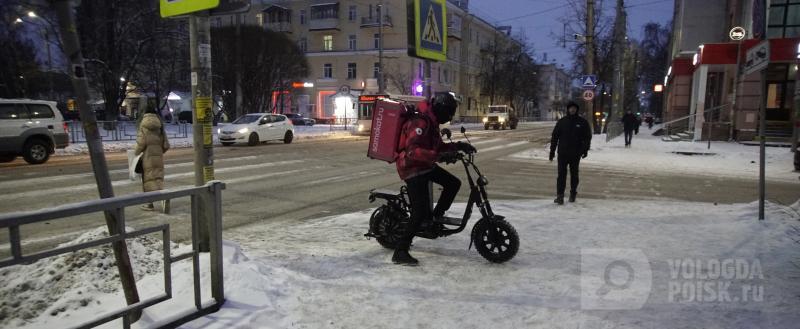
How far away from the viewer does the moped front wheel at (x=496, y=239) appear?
5.09 meters

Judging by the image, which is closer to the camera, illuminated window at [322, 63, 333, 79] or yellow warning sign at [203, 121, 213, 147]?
yellow warning sign at [203, 121, 213, 147]

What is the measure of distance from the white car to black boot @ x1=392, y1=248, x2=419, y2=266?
1899cm

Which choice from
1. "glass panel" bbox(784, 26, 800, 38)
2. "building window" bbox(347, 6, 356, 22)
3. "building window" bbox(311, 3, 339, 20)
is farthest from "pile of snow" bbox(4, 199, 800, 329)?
"building window" bbox(311, 3, 339, 20)

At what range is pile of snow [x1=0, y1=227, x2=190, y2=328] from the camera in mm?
3569

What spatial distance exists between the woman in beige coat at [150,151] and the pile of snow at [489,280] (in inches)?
88.6

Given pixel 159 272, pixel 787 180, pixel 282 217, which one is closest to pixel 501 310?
pixel 159 272

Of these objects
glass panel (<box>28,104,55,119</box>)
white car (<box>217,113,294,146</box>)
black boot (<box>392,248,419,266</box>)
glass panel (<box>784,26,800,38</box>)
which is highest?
glass panel (<box>784,26,800,38</box>)

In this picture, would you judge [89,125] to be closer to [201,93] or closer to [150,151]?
[201,93]

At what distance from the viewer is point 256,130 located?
75.8ft

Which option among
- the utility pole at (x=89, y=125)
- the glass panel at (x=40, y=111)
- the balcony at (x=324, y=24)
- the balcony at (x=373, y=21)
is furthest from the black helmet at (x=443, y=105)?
the balcony at (x=324, y=24)

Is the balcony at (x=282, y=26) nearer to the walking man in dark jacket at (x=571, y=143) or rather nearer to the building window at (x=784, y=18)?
the building window at (x=784, y=18)

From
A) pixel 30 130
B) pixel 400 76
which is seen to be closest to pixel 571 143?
pixel 30 130

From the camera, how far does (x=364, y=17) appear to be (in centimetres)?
5706

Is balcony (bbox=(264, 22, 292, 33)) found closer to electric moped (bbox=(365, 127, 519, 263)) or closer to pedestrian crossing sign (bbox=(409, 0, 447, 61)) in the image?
pedestrian crossing sign (bbox=(409, 0, 447, 61))
